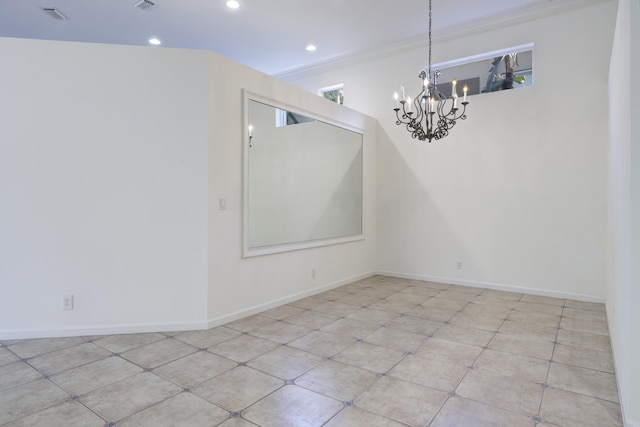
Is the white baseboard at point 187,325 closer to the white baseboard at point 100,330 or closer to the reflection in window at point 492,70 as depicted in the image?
the white baseboard at point 100,330

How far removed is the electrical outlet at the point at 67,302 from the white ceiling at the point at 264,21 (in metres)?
3.45

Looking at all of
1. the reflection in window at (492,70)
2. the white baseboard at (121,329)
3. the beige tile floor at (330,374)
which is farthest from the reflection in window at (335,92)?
the white baseboard at (121,329)

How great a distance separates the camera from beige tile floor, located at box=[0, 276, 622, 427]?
2.08 meters

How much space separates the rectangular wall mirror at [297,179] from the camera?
13.2 feet

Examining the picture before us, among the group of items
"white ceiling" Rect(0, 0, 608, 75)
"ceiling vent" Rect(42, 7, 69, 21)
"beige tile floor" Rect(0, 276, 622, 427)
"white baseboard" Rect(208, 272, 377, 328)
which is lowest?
"beige tile floor" Rect(0, 276, 622, 427)

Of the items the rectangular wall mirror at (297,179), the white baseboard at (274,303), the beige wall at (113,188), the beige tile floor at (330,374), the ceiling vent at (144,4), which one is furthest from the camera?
the ceiling vent at (144,4)

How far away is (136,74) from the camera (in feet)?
11.0

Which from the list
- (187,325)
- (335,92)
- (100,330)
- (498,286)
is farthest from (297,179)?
(498,286)

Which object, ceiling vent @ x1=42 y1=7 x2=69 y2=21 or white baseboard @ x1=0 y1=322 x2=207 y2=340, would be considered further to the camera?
ceiling vent @ x1=42 y1=7 x2=69 y2=21

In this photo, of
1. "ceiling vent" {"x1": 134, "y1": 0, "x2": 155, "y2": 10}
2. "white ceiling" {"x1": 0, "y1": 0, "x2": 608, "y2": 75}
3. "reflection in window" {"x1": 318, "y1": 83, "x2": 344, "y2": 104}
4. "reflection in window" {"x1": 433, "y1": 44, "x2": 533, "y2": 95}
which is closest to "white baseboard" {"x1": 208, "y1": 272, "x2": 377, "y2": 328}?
"reflection in window" {"x1": 318, "y1": 83, "x2": 344, "y2": 104}

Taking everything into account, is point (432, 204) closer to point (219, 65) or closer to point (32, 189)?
point (219, 65)

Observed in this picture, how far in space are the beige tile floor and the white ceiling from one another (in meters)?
3.74

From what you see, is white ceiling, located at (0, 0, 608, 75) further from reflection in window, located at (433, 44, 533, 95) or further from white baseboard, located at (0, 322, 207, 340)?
white baseboard, located at (0, 322, 207, 340)

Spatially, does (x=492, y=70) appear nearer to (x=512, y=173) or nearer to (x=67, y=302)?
(x=512, y=173)
